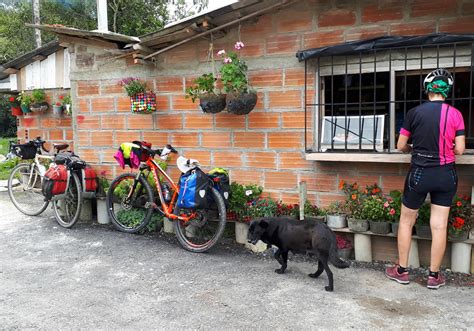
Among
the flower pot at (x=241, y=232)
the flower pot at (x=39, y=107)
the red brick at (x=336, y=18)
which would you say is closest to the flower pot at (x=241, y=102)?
the red brick at (x=336, y=18)

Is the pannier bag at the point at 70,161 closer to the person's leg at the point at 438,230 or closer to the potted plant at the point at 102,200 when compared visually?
the potted plant at the point at 102,200

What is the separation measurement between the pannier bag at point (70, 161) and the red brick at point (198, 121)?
1.63 meters

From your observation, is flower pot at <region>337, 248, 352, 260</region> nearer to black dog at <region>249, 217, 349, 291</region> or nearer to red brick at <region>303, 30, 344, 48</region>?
black dog at <region>249, 217, 349, 291</region>

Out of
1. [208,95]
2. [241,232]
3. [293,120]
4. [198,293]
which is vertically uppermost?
[208,95]

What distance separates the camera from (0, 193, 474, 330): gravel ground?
134 inches

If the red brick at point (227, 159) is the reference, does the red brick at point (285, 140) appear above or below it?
above

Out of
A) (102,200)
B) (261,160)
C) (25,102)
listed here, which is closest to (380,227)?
(261,160)

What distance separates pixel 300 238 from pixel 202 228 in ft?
5.68

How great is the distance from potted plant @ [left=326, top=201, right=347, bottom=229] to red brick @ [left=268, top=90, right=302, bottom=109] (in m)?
1.22

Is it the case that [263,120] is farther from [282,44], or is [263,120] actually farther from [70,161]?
[70,161]

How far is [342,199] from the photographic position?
4.87 m

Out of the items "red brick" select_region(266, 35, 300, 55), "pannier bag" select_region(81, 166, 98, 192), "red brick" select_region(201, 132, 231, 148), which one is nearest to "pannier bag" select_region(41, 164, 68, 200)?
"pannier bag" select_region(81, 166, 98, 192)

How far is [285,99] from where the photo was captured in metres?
5.06

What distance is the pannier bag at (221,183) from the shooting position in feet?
16.5
